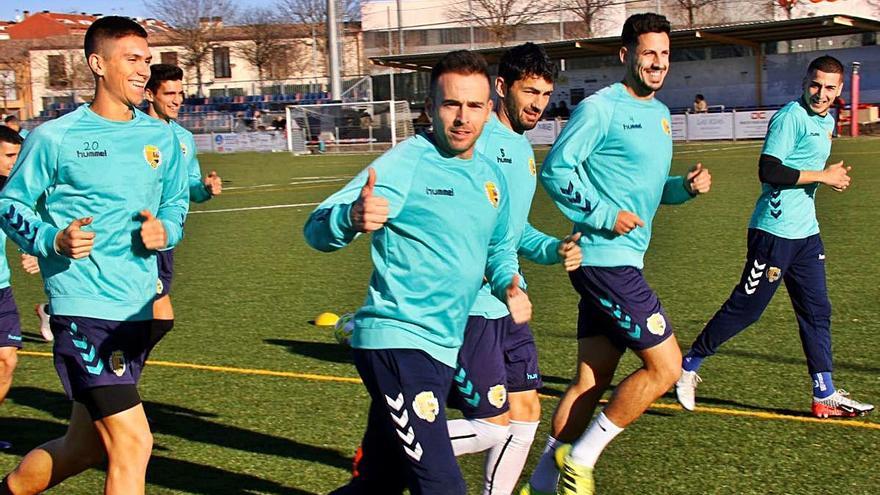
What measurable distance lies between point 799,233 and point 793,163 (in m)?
0.45

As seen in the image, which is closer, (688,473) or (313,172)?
(688,473)

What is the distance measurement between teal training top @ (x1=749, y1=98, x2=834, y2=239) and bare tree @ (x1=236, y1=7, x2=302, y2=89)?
255 feet

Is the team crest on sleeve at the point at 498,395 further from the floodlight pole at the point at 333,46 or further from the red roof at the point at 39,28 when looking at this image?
the red roof at the point at 39,28

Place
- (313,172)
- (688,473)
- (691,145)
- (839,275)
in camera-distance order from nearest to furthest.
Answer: (688,473), (839,275), (313,172), (691,145)

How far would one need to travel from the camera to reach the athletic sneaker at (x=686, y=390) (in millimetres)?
6859

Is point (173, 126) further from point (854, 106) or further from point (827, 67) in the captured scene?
point (854, 106)

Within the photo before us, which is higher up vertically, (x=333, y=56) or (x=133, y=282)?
(x=333, y=56)

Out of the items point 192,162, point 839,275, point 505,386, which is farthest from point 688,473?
point 839,275

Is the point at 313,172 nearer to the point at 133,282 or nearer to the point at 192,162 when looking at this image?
the point at 192,162

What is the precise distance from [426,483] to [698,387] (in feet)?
13.8

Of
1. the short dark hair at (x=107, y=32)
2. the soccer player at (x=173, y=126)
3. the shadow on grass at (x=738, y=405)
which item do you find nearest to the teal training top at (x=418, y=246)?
the short dark hair at (x=107, y=32)

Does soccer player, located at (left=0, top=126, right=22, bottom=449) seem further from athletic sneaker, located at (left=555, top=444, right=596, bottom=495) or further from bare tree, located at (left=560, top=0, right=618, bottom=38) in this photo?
bare tree, located at (left=560, top=0, right=618, bottom=38)

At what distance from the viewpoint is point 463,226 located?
4000mm

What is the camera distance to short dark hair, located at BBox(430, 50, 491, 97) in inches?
157
